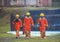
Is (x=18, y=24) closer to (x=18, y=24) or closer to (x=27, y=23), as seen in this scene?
(x=18, y=24)

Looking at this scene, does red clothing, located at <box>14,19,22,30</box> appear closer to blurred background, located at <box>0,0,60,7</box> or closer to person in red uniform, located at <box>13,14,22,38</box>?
person in red uniform, located at <box>13,14,22,38</box>

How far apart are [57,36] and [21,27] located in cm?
49

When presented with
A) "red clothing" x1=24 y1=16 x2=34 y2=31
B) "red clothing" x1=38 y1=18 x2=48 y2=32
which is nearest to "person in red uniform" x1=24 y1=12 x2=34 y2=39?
"red clothing" x1=24 y1=16 x2=34 y2=31

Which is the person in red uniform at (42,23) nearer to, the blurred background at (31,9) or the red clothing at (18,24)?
the blurred background at (31,9)

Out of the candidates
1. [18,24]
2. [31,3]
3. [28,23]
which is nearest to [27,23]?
[28,23]

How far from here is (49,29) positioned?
2.59 meters

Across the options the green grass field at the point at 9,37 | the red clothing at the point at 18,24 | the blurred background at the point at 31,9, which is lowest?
the green grass field at the point at 9,37

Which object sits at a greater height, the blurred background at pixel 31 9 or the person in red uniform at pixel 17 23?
the blurred background at pixel 31 9

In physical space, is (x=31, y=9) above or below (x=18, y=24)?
above

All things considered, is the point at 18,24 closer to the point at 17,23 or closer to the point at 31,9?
the point at 17,23

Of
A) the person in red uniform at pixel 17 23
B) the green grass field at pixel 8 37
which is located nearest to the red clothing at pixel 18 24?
the person in red uniform at pixel 17 23

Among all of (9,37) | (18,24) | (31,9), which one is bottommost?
(9,37)

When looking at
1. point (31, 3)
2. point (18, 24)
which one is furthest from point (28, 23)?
point (31, 3)

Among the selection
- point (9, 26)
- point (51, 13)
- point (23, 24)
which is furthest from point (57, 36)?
point (9, 26)
